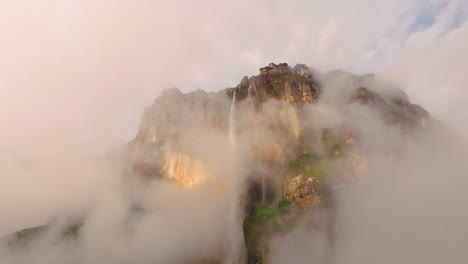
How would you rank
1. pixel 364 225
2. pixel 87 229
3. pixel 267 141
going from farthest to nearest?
pixel 87 229 < pixel 267 141 < pixel 364 225

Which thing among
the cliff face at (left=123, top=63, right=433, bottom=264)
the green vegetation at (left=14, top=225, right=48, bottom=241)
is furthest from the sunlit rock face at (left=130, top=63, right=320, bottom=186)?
the green vegetation at (left=14, top=225, right=48, bottom=241)

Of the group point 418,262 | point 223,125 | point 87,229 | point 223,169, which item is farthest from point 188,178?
point 418,262

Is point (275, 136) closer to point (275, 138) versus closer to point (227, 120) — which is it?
point (275, 138)

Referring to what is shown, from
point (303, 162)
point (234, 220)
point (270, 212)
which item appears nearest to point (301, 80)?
point (303, 162)

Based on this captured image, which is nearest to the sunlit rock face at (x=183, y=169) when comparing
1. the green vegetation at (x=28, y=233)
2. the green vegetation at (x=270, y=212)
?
the green vegetation at (x=270, y=212)

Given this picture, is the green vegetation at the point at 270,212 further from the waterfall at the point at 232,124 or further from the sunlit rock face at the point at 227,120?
the waterfall at the point at 232,124

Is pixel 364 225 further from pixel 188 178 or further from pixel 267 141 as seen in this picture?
pixel 188 178

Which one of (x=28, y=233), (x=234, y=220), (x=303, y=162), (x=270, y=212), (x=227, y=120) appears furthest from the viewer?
(x=28, y=233)

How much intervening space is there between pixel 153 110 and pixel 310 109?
198 feet

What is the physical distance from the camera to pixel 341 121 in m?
102

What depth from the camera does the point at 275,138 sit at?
10512cm

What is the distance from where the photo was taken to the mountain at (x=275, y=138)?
82.2 meters

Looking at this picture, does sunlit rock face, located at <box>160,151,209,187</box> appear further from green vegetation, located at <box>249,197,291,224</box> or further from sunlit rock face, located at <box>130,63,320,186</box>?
green vegetation, located at <box>249,197,291,224</box>

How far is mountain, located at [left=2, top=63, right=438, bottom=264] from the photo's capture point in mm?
82188
